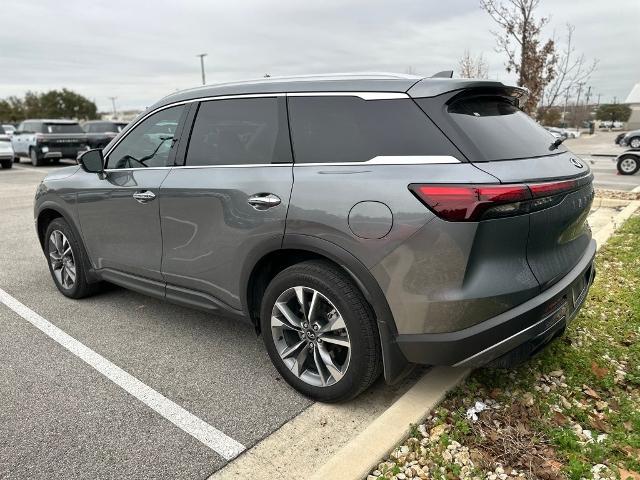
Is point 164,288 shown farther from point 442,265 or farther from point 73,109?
point 73,109

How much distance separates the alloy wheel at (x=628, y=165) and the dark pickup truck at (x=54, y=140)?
17.4 m

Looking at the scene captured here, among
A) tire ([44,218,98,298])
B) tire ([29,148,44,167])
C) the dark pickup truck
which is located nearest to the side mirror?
tire ([44,218,98,298])

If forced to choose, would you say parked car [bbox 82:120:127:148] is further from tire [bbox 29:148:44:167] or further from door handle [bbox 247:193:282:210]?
door handle [bbox 247:193:282:210]

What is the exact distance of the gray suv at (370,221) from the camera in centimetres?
235

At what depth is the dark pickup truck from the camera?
60.8ft

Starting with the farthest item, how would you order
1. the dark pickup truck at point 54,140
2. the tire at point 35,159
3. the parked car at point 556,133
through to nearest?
the tire at point 35,159
the dark pickup truck at point 54,140
the parked car at point 556,133

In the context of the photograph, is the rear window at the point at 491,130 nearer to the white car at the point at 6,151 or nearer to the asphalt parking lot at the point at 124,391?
the asphalt parking lot at the point at 124,391

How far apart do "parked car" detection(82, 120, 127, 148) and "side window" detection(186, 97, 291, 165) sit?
18.1m

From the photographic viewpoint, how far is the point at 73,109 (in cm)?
6341

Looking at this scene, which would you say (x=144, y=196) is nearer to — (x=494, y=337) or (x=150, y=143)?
(x=150, y=143)

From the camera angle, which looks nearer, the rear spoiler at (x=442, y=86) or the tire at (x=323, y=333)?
the rear spoiler at (x=442, y=86)

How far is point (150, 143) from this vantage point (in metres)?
3.75

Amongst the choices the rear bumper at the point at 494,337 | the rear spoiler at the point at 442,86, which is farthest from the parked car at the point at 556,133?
the rear bumper at the point at 494,337

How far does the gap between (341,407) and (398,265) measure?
99 cm
